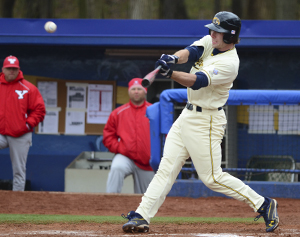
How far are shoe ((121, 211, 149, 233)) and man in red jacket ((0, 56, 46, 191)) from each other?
325 cm

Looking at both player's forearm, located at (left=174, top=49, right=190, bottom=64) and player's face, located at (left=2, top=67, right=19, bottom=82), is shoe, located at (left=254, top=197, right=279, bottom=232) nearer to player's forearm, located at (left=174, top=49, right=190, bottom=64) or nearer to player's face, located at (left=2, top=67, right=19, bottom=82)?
player's forearm, located at (left=174, top=49, right=190, bottom=64)

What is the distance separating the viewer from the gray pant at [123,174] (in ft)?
20.3

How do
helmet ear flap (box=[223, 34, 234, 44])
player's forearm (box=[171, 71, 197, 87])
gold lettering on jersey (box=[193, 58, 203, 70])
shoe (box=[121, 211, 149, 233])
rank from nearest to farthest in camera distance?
player's forearm (box=[171, 71, 197, 87]) → shoe (box=[121, 211, 149, 233]) → helmet ear flap (box=[223, 34, 234, 44]) → gold lettering on jersey (box=[193, 58, 203, 70])

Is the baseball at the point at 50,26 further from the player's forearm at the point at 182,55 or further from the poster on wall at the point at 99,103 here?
the player's forearm at the point at 182,55

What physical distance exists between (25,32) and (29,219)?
360 cm

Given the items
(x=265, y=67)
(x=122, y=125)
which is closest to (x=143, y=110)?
(x=122, y=125)

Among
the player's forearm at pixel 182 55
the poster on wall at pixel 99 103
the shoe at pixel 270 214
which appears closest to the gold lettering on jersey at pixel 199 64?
the player's forearm at pixel 182 55

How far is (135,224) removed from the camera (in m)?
3.56

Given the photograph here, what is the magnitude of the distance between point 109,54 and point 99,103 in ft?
2.75

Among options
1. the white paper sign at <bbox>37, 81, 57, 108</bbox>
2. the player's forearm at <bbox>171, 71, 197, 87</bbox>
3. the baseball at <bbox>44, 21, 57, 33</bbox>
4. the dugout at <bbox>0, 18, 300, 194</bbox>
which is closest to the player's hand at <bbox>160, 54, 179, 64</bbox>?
the player's forearm at <bbox>171, 71, 197, 87</bbox>

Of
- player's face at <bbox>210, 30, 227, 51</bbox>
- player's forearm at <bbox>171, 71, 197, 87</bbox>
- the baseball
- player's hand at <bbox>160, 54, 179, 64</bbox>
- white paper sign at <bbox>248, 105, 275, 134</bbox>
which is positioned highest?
the baseball

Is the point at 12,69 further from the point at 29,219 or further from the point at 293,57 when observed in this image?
the point at 293,57

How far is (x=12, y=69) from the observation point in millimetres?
6535

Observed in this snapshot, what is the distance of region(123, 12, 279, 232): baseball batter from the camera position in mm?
3648
